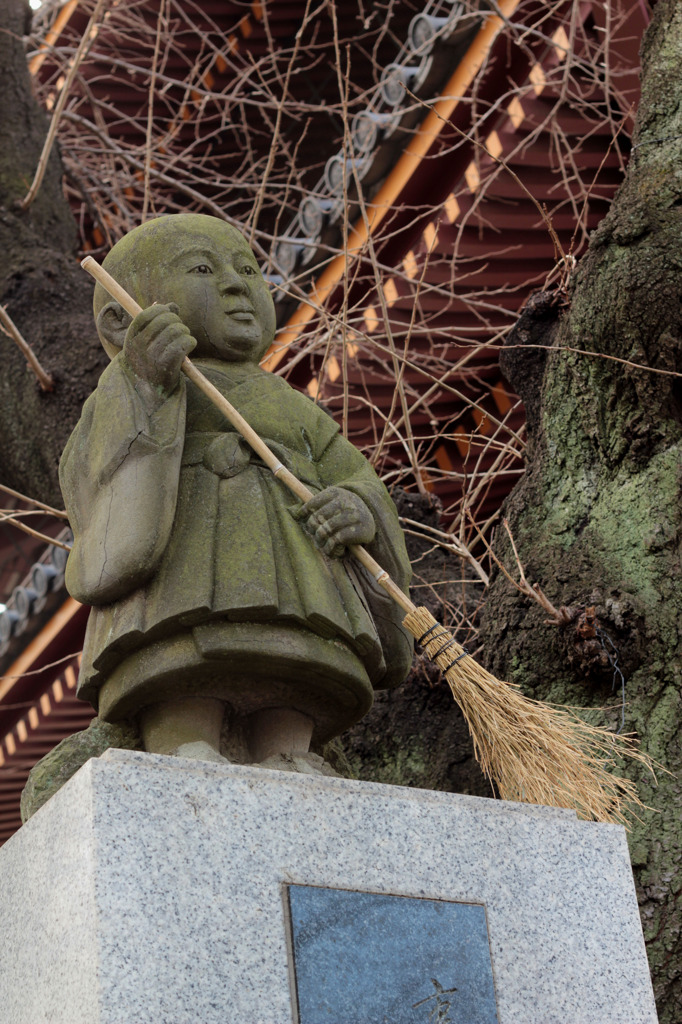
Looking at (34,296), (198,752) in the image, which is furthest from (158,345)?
(34,296)

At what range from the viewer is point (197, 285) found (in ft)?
10.1

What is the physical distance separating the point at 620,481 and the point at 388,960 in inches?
71.7

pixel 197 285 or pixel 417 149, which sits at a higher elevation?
pixel 417 149

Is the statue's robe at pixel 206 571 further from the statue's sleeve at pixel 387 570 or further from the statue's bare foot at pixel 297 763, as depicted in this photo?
the statue's bare foot at pixel 297 763

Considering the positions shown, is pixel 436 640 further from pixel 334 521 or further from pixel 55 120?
pixel 55 120

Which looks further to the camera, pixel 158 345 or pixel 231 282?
pixel 231 282

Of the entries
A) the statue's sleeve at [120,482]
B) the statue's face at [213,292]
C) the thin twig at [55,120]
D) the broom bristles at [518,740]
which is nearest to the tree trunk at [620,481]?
the broom bristles at [518,740]

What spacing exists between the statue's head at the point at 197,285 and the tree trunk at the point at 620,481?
3.69 feet

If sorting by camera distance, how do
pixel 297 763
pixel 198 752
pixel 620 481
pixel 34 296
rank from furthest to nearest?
pixel 34 296, pixel 620 481, pixel 297 763, pixel 198 752

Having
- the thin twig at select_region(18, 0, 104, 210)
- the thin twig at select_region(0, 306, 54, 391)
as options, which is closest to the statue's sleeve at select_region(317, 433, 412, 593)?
the thin twig at select_region(0, 306, 54, 391)

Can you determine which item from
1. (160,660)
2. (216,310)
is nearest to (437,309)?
(216,310)

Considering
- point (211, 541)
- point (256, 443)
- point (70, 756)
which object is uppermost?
A: point (256, 443)

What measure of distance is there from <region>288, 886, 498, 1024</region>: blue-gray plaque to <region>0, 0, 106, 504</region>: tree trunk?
3.01m

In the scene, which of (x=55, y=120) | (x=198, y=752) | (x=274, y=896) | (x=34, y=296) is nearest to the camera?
(x=274, y=896)
